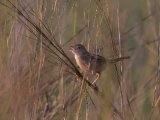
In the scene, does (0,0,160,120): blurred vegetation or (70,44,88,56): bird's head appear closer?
(0,0,160,120): blurred vegetation

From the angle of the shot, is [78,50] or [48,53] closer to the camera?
[48,53]

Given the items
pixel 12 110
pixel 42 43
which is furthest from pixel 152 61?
pixel 12 110

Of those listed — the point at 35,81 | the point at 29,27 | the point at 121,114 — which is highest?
the point at 29,27

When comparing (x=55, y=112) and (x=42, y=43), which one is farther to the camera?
(x=55, y=112)

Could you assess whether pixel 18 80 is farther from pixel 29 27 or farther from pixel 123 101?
pixel 123 101

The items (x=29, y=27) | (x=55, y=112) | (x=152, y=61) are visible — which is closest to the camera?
(x=29, y=27)

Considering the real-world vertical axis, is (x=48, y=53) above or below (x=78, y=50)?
below

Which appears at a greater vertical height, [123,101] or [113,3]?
[113,3]

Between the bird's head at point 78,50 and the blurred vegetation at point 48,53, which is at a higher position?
the bird's head at point 78,50

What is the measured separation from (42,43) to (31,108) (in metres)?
0.37

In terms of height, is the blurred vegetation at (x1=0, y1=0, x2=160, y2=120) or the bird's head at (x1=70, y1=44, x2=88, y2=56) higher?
the bird's head at (x1=70, y1=44, x2=88, y2=56)

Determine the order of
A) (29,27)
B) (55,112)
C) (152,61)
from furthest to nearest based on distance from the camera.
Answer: (152,61) < (55,112) < (29,27)

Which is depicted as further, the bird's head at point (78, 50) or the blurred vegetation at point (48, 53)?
the bird's head at point (78, 50)

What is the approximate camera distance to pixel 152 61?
4570 millimetres
